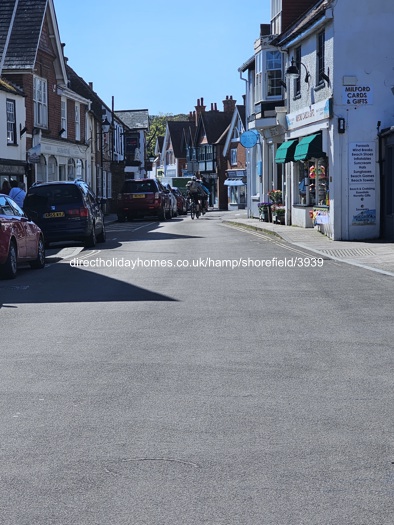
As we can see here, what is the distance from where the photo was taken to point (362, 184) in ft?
85.7

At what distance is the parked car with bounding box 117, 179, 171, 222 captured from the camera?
4175cm

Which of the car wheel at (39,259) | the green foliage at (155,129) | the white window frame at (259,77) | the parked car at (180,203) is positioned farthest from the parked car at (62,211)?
the green foliage at (155,129)

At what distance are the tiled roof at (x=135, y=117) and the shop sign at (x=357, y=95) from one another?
7734 centimetres

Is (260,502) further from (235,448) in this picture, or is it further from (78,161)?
(78,161)

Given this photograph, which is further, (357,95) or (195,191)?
(195,191)

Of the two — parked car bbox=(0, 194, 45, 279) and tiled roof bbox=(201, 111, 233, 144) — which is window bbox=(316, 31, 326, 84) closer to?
parked car bbox=(0, 194, 45, 279)

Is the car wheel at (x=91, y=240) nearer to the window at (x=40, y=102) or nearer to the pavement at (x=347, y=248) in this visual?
the pavement at (x=347, y=248)

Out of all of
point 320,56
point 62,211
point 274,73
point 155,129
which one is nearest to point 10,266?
point 62,211

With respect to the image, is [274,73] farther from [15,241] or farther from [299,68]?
[15,241]

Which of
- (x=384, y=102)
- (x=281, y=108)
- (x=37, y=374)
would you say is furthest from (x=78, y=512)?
(x=281, y=108)

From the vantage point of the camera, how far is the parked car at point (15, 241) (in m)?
16.3

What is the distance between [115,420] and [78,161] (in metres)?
44.4

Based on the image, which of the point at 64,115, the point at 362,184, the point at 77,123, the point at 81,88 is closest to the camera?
the point at 362,184

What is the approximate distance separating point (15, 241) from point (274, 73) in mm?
23167
